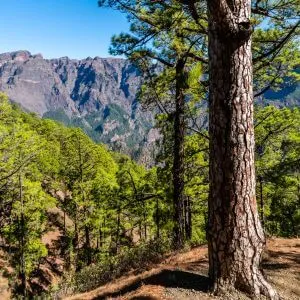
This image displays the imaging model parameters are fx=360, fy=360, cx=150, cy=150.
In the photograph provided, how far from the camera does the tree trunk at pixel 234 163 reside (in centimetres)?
496

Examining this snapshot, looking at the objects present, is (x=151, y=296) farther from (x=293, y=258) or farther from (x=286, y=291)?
(x=293, y=258)

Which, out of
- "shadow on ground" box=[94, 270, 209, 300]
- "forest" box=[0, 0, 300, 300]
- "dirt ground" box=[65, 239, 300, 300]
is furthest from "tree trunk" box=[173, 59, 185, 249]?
"shadow on ground" box=[94, 270, 209, 300]

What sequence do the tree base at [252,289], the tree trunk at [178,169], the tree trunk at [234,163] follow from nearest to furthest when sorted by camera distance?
the tree trunk at [234,163] < the tree base at [252,289] < the tree trunk at [178,169]

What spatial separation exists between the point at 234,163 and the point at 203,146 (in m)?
12.3

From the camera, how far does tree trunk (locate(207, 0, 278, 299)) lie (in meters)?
4.96

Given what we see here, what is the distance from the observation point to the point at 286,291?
19.0ft

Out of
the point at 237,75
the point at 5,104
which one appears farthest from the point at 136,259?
the point at 5,104

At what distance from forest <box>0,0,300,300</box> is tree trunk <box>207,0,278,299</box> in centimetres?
1

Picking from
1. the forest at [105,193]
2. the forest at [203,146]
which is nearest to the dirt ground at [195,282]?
the forest at [203,146]

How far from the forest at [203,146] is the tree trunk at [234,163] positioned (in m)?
0.01

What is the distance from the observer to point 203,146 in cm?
1716

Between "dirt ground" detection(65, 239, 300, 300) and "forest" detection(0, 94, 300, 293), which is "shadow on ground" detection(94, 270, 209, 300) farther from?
"forest" detection(0, 94, 300, 293)

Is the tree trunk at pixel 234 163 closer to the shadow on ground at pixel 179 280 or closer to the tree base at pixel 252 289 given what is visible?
the tree base at pixel 252 289

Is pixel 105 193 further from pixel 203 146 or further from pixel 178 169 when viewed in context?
pixel 178 169
